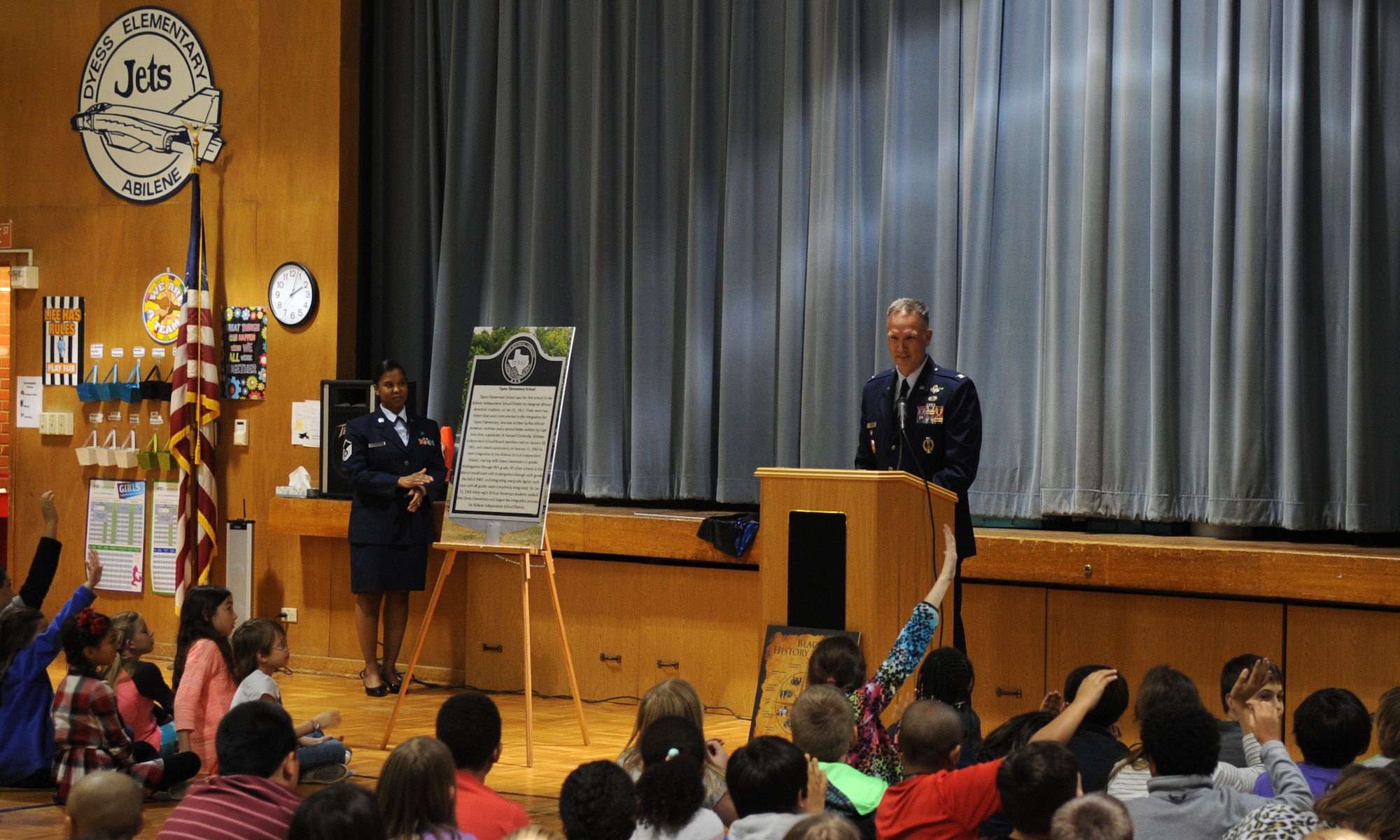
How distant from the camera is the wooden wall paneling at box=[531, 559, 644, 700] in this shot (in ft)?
23.6

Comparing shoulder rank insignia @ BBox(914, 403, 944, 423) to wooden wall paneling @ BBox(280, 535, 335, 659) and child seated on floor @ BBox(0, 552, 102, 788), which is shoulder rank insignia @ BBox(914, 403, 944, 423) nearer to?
child seated on floor @ BBox(0, 552, 102, 788)

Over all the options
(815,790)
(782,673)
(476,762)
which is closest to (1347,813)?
(815,790)

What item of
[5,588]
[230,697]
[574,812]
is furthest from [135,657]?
[574,812]

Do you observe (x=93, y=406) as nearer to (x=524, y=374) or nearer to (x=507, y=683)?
(x=507, y=683)

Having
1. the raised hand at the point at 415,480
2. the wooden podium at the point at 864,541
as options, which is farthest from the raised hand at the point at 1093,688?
the raised hand at the point at 415,480

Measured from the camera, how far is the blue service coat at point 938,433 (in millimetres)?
5004

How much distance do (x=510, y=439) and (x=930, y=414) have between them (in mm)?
1832

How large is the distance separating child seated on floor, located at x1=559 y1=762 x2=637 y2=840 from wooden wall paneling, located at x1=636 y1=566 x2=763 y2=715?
403 cm

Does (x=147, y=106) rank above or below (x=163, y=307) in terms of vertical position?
above

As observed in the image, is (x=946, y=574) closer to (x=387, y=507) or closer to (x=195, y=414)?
(x=387, y=507)

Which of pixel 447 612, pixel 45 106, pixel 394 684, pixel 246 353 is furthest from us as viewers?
pixel 45 106

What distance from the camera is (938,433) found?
503cm

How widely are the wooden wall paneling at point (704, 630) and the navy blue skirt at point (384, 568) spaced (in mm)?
1214

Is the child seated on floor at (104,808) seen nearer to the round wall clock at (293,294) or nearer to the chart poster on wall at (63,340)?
the round wall clock at (293,294)
